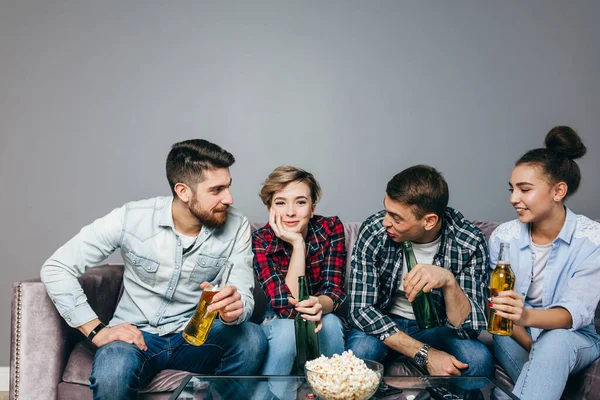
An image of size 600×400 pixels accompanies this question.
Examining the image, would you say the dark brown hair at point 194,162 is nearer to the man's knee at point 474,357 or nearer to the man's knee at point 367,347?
the man's knee at point 367,347

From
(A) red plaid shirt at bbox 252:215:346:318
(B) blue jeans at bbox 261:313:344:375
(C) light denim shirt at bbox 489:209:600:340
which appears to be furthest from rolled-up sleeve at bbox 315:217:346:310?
(C) light denim shirt at bbox 489:209:600:340

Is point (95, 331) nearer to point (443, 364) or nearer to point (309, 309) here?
A: point (309, 309)

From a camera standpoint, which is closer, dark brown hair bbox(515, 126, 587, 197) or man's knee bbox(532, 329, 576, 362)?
man's knee bbox(532, 329, 576, 362)

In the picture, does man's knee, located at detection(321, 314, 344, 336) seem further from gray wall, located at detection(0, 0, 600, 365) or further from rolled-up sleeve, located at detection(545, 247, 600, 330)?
gray wall, located at detection(0, 0, 600, 365)

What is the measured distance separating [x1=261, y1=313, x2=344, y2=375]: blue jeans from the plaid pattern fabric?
100 millimetres

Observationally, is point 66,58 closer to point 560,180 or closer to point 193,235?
point 193,235

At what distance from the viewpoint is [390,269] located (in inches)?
86.6

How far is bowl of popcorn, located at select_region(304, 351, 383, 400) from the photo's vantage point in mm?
1384

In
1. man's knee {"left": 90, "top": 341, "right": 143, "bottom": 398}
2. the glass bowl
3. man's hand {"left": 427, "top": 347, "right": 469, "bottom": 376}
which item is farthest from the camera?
man's hand {"left": 427, "top": 347, "right": 469, "bottom": 376}

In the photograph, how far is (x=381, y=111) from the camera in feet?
9.93

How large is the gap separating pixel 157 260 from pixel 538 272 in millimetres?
1427

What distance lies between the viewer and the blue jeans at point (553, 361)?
1.78 m

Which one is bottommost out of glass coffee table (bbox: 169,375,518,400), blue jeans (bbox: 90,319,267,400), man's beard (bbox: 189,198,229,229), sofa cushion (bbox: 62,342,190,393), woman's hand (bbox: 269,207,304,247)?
sofa cushion (bbox: 62,342,190,393)

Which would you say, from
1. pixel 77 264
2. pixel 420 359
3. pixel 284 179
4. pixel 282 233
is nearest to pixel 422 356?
pixel 420 359
